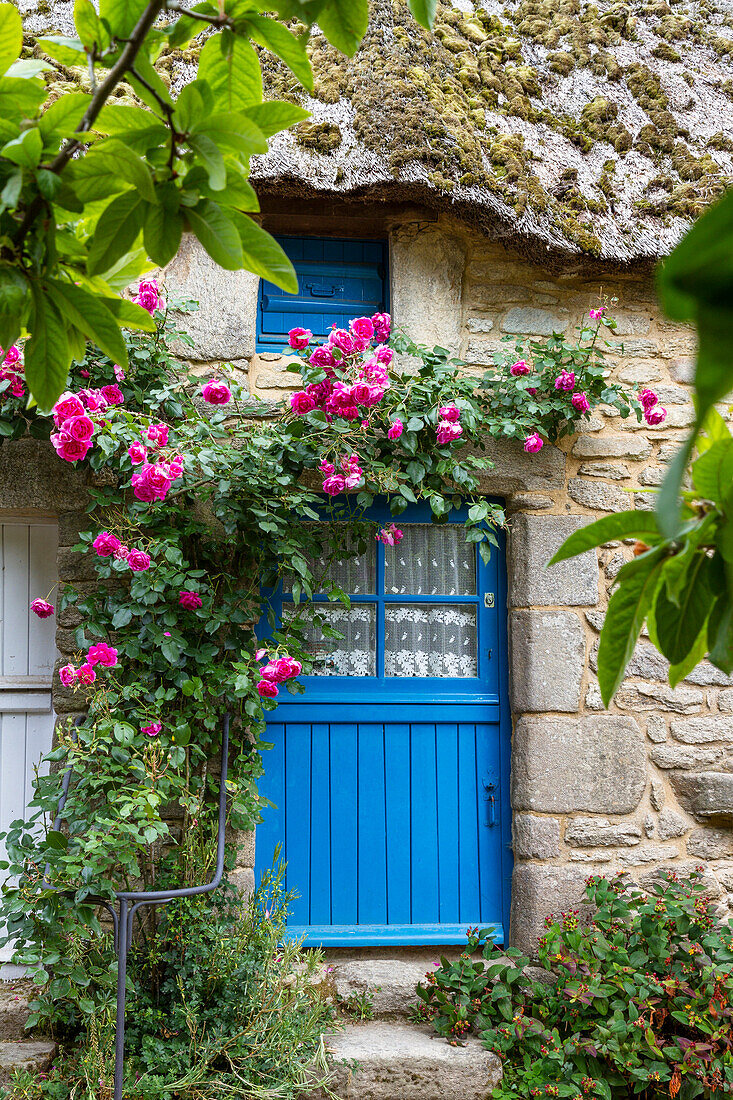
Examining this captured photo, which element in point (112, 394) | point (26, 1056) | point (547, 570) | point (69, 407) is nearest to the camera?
point (69, 407)

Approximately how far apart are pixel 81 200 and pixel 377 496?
2763 millimetres

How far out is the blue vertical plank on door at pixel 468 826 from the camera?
3309 millimetres

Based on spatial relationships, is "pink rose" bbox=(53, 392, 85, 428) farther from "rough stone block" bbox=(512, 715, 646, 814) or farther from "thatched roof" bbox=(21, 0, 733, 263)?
"rough stone block" bbox=(512, 715, 646, 814)

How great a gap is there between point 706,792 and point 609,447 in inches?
56.2

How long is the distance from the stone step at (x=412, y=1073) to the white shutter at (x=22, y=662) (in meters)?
1.53

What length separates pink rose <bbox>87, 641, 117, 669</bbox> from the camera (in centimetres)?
266

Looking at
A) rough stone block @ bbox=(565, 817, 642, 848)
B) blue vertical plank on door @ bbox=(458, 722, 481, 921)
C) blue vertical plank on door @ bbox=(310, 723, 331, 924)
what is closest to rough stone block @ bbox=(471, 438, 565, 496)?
blue vertical plank on door @ bbox=(458, 722, 481, 921)

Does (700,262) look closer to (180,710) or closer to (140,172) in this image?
(140,172)

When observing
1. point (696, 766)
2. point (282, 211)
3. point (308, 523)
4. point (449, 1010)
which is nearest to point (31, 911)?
point (449, 1010)

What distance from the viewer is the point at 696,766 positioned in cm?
325

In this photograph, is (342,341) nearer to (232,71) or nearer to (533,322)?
(533,322)

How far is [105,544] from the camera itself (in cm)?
265

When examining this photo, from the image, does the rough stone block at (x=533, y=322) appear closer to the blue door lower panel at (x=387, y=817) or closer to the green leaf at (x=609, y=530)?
the blue door lower panel at (x=387, y=817)

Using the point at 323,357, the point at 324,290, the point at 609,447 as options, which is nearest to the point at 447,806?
the point at 609,447
